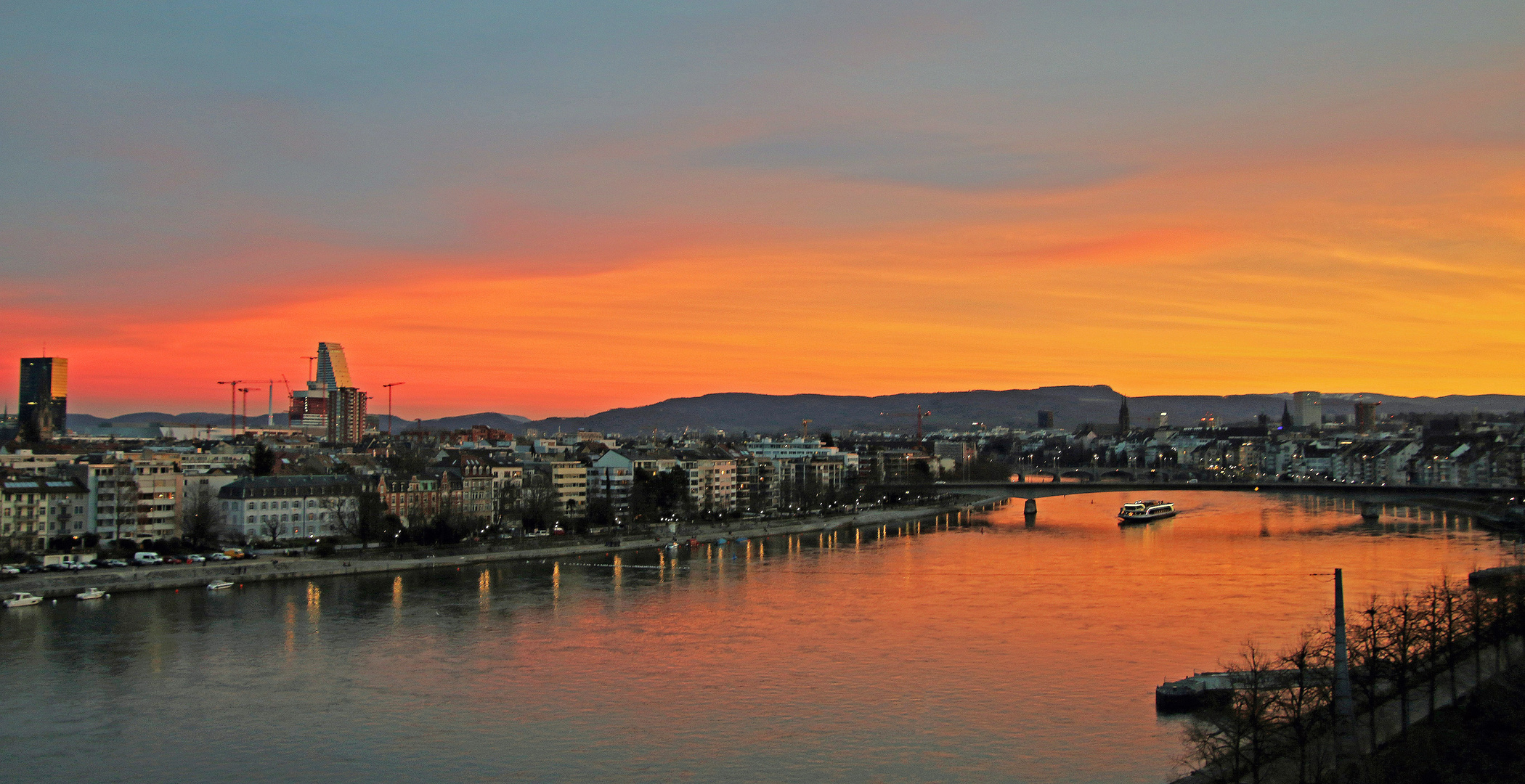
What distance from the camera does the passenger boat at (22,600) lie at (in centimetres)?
1355

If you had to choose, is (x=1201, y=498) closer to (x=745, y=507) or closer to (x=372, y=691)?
(x=745, y=507)

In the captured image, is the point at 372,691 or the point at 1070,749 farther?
the point at 372,691

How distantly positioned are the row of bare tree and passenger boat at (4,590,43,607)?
37.0ft

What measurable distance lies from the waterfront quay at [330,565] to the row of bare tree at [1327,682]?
429 inches

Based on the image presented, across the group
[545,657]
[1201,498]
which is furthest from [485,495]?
[1201,498]

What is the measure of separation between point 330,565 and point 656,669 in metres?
7.90

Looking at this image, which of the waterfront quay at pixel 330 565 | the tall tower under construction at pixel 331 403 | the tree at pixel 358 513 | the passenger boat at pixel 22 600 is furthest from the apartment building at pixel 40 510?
the tall tower under construction at pixel 331 403

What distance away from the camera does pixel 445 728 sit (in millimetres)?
8469

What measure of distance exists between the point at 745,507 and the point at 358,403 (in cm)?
4381

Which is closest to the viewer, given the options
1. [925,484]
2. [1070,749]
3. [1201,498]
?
[1070,749]

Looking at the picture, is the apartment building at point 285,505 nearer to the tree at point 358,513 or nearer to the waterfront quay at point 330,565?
the tree at point 358,513

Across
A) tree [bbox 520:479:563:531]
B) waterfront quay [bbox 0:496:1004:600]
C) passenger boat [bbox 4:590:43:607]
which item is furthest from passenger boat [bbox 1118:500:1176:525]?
passenger boat [bbox 4:590:43:607]

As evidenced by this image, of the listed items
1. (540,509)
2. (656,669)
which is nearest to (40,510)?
(540,509)

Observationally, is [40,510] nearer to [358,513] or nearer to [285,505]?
[285,505]
